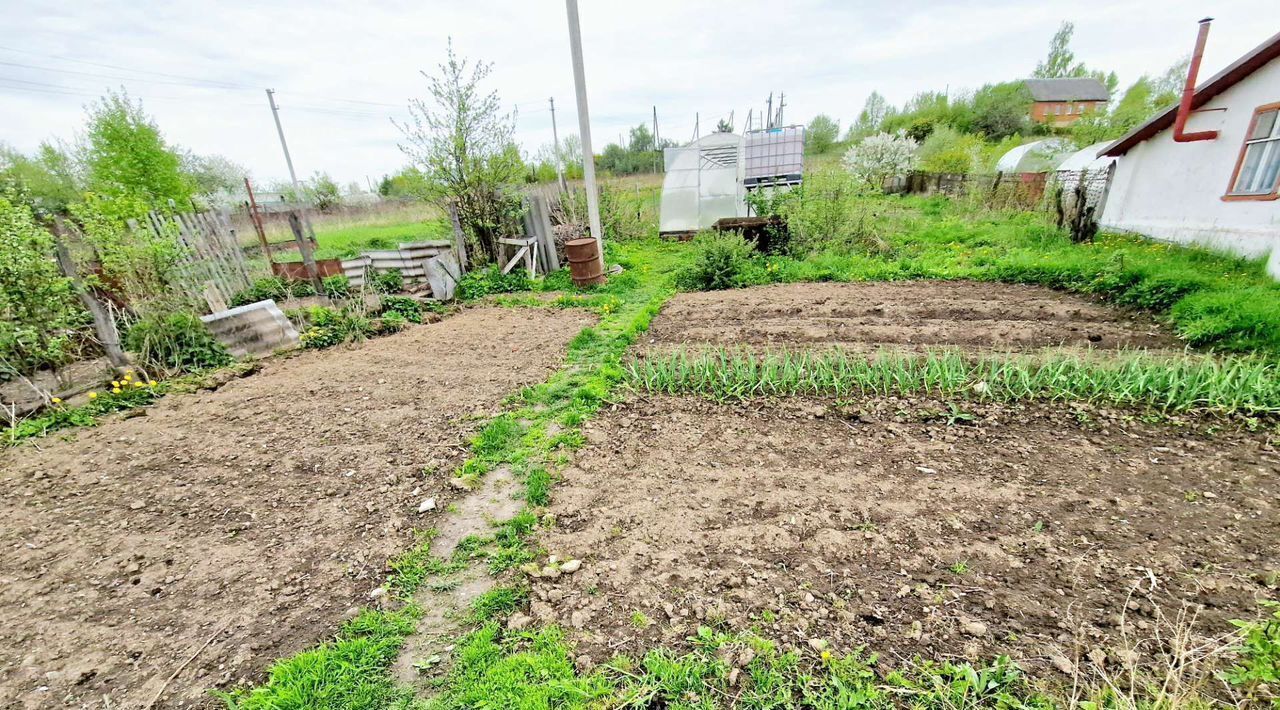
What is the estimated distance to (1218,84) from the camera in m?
7.64

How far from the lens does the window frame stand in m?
6.83

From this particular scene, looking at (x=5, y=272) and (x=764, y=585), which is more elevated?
(x=5, y=272)

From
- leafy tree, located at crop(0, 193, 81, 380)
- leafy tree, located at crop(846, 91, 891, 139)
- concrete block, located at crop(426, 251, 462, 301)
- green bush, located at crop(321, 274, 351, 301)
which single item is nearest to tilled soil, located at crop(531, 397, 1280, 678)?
leafy tree, located at crop(0, 193, 81, 380)

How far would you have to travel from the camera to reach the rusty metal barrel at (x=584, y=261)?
818cm

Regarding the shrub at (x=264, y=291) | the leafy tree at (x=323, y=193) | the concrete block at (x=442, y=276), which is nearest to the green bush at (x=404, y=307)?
the concrete block at (x=442, y=276)

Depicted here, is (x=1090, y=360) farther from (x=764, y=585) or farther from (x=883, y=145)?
(x=883, y=145)

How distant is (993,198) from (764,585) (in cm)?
1597

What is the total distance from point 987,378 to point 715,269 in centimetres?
489

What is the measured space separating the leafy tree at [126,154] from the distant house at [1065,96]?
57097 mm

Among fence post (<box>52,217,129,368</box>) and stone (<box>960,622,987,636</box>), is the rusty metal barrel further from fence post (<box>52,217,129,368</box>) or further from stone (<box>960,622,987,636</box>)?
stone (<box>960,622,987,636</box>)

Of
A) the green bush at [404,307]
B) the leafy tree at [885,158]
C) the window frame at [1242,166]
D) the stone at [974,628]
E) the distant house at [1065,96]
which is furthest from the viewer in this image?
the distant house at [1065,96]

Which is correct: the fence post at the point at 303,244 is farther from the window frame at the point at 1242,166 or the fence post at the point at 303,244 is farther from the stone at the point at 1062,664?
the window frame at the point at 1242,166

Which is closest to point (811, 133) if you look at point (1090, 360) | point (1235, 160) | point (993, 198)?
point (993, 198)

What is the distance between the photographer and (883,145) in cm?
2114
